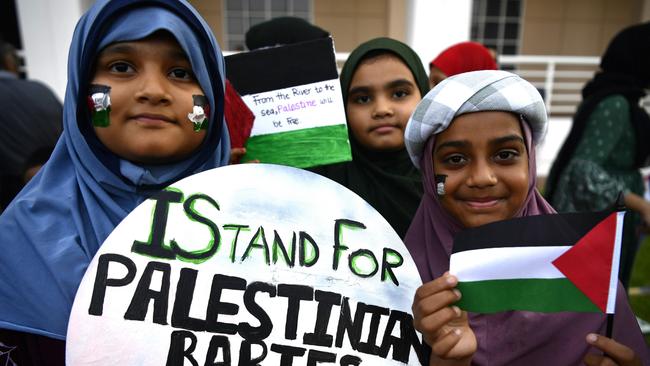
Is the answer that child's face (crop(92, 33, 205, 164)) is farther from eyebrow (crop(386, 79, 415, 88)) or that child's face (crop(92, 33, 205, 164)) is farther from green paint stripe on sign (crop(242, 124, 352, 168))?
eyebrow (crop(386, 79, 415, 88))

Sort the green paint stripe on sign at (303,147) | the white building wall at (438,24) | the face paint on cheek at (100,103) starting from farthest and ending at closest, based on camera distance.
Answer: the white building wall at (438,24), the green paint stripe on sign at (303,147), the face paint on cheek at (100,103)

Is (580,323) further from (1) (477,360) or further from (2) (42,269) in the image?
(2) (42,269)

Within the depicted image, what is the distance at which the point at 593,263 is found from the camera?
864mm

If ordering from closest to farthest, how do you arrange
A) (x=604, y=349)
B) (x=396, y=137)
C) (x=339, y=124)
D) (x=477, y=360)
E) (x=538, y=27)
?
(x=604, y=349)
(x=477, y=360)
(x=339, y=124)
(x=396, y=137)
(x=538, y=27)

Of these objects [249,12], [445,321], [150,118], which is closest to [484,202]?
[445,321]

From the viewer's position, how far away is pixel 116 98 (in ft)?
3.12

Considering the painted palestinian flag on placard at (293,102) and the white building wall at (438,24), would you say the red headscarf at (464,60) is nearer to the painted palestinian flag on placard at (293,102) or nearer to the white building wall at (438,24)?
the painted palestinian flag on placard at (293,102)

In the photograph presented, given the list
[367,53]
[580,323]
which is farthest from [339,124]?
[580,323]

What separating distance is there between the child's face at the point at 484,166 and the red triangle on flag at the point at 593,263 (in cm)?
23

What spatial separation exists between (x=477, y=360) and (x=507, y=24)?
29.5 ft

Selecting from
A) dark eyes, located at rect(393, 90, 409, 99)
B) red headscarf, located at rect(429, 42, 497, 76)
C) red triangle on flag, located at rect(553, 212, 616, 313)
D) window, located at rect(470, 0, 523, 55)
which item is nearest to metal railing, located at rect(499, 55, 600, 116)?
window, located at rect(470, 0, 523, 55)

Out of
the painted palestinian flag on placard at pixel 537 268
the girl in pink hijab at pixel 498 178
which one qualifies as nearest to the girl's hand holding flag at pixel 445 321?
the painted palestinian flag on placard at pixel 537 268

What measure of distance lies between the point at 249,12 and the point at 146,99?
25.3 feet

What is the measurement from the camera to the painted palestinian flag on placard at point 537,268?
0.87 meters
